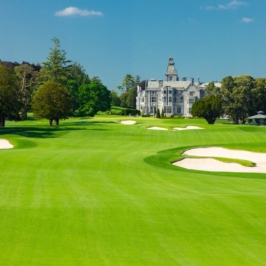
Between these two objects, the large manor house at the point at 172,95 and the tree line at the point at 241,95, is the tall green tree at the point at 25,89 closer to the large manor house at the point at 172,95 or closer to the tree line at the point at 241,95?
the large manor house at the point at 172,95

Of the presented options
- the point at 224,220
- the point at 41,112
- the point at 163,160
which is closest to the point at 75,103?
the point at 41,112

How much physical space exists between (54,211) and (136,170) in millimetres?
11229

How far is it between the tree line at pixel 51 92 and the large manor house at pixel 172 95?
1760cm

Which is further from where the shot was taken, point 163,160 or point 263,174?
point 163,160

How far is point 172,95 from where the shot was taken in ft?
459

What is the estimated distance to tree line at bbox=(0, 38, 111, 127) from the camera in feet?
216

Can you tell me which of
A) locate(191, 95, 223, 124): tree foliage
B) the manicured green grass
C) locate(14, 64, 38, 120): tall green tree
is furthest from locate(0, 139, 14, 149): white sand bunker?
locate(191, 95, 223, 124): tree foliage

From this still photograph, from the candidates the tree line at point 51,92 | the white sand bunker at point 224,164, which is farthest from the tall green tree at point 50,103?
the white sand bunker at point 224,164

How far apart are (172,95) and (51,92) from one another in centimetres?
7476

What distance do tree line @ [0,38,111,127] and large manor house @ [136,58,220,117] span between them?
17.6 metres

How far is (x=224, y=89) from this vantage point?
10944 cm

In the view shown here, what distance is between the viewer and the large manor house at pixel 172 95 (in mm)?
138500

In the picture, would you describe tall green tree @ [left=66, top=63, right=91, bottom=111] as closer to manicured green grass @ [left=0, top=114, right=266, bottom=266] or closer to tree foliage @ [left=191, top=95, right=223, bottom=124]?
tree foliage @ [left=191, top=95, right=223, bottom=124]

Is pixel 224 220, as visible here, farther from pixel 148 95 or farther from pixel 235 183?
pixel 148 95
